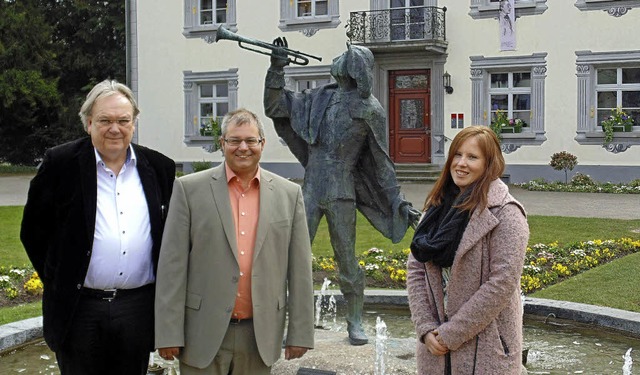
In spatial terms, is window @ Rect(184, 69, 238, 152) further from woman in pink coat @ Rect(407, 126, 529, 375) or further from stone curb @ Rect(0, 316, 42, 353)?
woman in pink coat @ Rect(407, 126, 529, 375)

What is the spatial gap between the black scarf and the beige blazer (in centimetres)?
59

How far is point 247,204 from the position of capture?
149 inches

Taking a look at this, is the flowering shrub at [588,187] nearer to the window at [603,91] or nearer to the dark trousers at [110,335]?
the window at [603,91]

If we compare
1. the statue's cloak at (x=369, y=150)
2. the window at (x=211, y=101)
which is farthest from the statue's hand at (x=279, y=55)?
the window at (x=211, y=101)

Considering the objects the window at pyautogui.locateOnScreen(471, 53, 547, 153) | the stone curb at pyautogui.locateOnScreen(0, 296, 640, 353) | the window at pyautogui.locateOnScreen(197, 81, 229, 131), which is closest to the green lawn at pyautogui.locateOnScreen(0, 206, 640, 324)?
the stone curb at pyautogui.locateOnScreen(0, 296, 640, 353)

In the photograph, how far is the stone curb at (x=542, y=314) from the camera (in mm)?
7020

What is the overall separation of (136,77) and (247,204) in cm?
2634

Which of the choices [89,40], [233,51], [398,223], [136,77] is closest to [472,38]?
[233,51]

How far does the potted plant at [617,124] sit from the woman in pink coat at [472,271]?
1999 centimetres

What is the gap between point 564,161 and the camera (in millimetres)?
22719

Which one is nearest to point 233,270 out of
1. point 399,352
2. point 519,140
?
point 399,352

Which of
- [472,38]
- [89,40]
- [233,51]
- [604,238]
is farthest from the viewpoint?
[89,40]

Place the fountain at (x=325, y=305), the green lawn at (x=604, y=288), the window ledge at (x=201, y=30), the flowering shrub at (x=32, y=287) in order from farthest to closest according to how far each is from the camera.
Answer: the window ledge at (x=201, y=30), the flowering shrub at (x=32, y=287), the green lawn at (x=604, y=288), the fountain at (x=325, y=305)

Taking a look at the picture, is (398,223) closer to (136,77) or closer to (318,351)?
(318,351)
